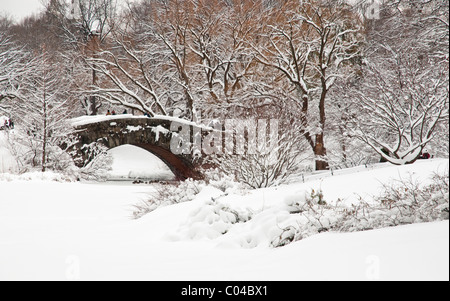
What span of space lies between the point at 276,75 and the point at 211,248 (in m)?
16.2

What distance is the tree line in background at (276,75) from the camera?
10875 millimetres

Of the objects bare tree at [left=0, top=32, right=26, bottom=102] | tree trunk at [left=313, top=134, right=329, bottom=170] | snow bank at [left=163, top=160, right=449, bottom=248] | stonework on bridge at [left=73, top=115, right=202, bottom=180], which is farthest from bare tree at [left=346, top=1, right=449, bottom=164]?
bare tree at [left=0, top=32, right=26, bottom=102]

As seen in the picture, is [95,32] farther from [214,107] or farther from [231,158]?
[231,158]

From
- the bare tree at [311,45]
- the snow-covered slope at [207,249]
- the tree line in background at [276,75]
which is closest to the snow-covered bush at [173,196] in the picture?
the snow-covered slope at [207,249]

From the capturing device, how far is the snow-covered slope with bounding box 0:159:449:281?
2.89 metres

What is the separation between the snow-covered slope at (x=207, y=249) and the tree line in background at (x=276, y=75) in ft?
12.2

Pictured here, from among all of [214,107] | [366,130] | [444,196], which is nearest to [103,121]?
[214,107]

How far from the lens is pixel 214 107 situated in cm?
1944

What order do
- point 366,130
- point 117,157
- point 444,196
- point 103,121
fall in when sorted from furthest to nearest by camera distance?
point 117,157 < point 103,121 < point 366,130 < point 444,196

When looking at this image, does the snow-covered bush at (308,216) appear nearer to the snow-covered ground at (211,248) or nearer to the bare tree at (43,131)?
the snow-covered ground at (211,248)

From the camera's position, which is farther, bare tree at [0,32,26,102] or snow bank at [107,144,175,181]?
snow bank at [107,144,175,181]

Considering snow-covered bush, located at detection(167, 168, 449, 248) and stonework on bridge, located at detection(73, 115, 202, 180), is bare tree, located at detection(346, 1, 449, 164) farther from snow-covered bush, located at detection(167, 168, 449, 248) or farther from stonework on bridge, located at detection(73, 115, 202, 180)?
stonework on bridge, located at detection(73, 115, 202, 180)
